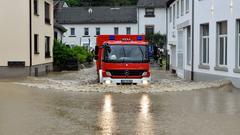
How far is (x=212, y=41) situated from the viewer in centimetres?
2648

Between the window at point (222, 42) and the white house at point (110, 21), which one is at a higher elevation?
the white house at point (110, 21)

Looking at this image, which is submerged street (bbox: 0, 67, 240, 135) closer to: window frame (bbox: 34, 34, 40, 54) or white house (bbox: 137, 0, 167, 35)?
window frame (bbox: 34, 34, 40, 54)

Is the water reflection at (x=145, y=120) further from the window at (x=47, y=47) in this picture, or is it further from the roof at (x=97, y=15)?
the roof at (x=97, y=15)

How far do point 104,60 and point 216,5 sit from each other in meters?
6.36

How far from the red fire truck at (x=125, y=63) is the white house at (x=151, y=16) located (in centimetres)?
5365

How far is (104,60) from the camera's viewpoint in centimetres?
2420

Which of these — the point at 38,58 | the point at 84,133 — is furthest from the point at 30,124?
the point at 38,58

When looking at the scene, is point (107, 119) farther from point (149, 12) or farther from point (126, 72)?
point (149, 12)

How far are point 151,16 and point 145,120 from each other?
65766mm

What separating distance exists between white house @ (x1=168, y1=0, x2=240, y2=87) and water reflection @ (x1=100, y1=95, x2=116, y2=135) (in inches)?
326

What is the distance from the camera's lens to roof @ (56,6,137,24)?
3204 inches

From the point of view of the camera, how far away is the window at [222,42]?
2490 centimetres

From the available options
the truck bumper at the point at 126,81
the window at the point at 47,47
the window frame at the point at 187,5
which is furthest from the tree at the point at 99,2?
the truck bumper at the point at 126,81

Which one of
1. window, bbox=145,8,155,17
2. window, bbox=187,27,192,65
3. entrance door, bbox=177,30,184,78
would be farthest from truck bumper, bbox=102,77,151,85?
window, bbox=145,8,155,17
